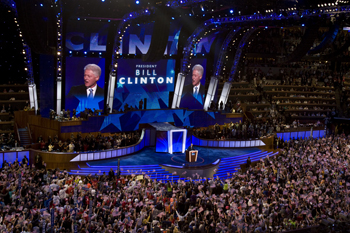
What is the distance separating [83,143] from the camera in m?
22.0

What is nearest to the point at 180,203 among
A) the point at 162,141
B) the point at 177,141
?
the point at 162,141

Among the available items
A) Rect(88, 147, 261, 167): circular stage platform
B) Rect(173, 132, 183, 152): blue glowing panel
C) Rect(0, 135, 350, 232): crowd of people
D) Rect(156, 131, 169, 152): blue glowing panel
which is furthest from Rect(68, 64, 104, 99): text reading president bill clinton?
Rect(0, 135, 350, 232): crowd of people

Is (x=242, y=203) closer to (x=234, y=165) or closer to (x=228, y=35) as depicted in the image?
(x=234, y=165)

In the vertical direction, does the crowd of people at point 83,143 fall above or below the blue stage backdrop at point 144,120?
below

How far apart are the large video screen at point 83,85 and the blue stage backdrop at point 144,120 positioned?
171 cm

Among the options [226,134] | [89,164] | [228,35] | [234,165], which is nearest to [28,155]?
[89,164]

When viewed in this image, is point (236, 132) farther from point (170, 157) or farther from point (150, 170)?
point (150, 170)

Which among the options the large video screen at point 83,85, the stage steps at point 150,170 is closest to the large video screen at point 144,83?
the large video screen at point 83,85

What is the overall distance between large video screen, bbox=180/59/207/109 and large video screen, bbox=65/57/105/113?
6.71 meters

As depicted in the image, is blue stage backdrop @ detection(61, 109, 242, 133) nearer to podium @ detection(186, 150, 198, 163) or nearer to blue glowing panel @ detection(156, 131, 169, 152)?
blue glowing panel @ detection(156, 131, 169, 152)

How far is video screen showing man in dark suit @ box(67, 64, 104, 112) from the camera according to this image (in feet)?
84.7

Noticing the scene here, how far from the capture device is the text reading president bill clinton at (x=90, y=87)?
84.8ft

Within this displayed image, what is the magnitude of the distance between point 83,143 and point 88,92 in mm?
5251

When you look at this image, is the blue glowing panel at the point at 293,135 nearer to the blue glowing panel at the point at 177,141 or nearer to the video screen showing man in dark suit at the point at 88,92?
the blue glowing panel at the point at 177,141
